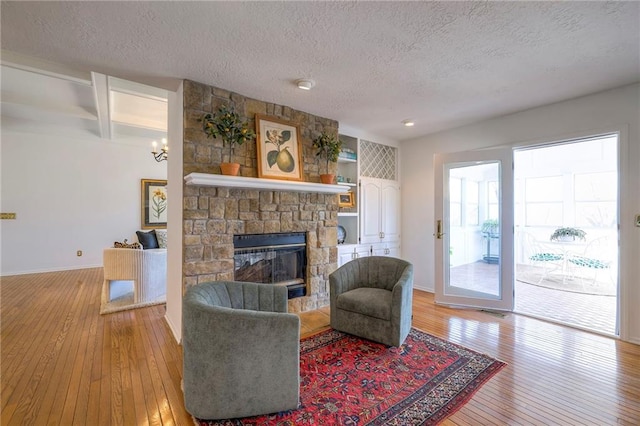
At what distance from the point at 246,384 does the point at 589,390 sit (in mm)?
2378

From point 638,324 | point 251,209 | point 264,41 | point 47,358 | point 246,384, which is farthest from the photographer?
point 251,209

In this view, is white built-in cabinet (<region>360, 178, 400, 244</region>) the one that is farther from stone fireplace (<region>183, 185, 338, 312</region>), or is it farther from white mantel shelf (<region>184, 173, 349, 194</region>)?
white mantel shelf (<region>184, 173, 349, 194</region>)

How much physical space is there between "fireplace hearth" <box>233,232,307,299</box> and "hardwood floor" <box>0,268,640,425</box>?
1.63 feet

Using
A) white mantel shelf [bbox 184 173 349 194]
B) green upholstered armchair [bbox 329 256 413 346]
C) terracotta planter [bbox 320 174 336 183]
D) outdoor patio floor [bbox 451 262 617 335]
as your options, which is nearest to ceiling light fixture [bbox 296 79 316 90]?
white mantel shelf [bbox 184 173 349 194]

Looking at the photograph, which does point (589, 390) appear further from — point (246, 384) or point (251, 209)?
point (251, 209)

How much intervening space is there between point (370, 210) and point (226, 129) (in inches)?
97.3

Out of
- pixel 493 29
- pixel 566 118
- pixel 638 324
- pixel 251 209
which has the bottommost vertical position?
pixel 638 324

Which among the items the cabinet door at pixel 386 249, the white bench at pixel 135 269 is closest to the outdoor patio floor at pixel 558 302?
the cabinet door at pixel 386 249

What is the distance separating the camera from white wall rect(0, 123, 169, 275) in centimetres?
520

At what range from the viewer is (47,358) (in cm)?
236

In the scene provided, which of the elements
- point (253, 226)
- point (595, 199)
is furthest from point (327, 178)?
point (595, 199)

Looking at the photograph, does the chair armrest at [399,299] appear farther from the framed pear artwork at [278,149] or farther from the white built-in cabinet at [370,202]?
the framed pear artwork at [278,149]

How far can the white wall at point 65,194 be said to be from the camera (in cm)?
520

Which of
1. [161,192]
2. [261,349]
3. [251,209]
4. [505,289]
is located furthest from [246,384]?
[161,192]
